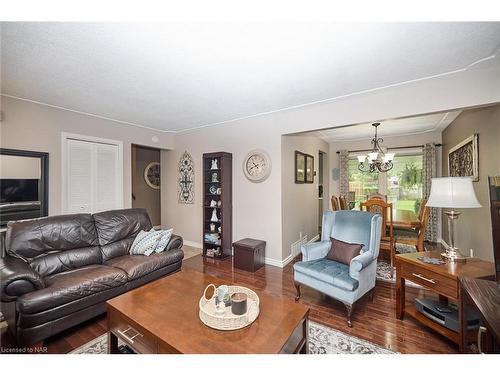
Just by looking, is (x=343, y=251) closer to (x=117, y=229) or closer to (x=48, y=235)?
(x=117, y=229)

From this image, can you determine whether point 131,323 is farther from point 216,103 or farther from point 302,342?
point 216,103

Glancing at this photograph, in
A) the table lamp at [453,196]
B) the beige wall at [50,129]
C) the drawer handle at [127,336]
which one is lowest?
the drawer handle at [127,336]

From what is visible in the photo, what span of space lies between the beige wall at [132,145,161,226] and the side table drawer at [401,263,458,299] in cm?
569

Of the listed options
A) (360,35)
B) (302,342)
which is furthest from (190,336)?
(360,35)

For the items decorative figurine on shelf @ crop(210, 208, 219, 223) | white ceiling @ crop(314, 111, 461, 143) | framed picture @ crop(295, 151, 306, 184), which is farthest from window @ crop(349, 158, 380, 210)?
decorative figurine on shelf @ crop(210, 208, 219, 223)

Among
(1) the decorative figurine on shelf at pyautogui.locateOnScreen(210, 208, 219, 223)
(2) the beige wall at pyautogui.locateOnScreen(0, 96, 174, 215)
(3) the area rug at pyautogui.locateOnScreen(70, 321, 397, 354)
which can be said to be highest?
(2) the beige wall at pyautogui.locateOnScreen(0, 96, 174, 215)

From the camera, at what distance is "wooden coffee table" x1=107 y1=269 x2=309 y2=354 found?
3.94 feet

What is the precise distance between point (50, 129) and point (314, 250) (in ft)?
13.4

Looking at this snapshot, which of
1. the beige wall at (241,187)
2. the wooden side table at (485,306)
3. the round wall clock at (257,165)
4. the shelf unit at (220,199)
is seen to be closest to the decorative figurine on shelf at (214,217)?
the shelf unit at (220,199)

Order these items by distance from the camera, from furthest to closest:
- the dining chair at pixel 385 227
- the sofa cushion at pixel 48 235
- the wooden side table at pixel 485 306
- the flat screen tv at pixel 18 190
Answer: the dining chair at pixel 385 227
the flat screen tv at pixel 18 190
the sofa cushion at pixel 48 235
the wooden side table at pixel 485 306

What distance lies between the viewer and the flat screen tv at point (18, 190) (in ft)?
9.36

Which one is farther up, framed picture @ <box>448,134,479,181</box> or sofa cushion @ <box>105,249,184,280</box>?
framed picture @ <box>448,134,479,181</box>

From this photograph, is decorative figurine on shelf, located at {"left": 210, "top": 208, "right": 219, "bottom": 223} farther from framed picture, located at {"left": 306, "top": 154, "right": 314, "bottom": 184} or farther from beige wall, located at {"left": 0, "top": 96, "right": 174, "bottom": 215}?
framed picture, located at {"left": 306, "top": 154, "right": 314, "bottom": 184}

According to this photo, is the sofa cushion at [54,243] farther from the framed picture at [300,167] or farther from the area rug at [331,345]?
the framed picture at [300,167]
